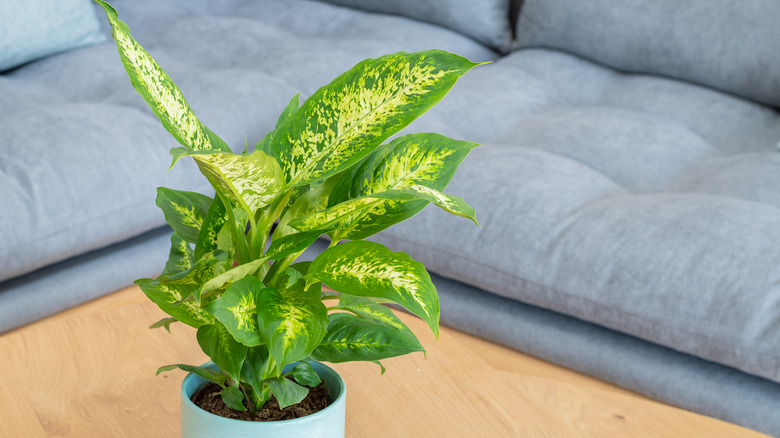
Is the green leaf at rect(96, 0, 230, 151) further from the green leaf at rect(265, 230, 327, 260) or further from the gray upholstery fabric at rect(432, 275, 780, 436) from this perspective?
the gray upholstery fabric at rect(432, 275, 780, 436)

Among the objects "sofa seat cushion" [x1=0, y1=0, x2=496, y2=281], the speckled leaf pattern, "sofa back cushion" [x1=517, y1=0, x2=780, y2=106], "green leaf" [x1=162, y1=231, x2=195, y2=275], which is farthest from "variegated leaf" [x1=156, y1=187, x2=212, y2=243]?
"sofa back cushion" [x1=517, y1=0, x2=780, y2=106]

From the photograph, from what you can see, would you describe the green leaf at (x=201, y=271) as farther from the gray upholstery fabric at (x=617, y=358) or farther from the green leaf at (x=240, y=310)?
the gray upholstery fabric at (x=617, y=358)

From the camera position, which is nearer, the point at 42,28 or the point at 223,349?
the point at 223,349

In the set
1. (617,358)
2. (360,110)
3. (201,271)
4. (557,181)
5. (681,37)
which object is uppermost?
(360,110)

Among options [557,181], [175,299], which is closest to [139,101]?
[557,181]

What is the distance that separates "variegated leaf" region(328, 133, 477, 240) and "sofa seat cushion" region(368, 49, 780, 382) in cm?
70

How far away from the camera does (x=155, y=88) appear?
0.47 m

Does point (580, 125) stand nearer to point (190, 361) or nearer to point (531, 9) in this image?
point (531, 9)

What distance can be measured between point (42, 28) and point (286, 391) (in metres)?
1.54

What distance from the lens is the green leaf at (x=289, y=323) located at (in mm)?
445

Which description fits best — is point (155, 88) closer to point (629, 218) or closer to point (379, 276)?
point (379, 276)

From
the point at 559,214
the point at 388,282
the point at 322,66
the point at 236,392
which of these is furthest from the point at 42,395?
the point at 322,66

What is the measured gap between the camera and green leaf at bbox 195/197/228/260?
21.5 inches

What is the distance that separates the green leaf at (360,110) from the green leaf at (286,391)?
14cm
